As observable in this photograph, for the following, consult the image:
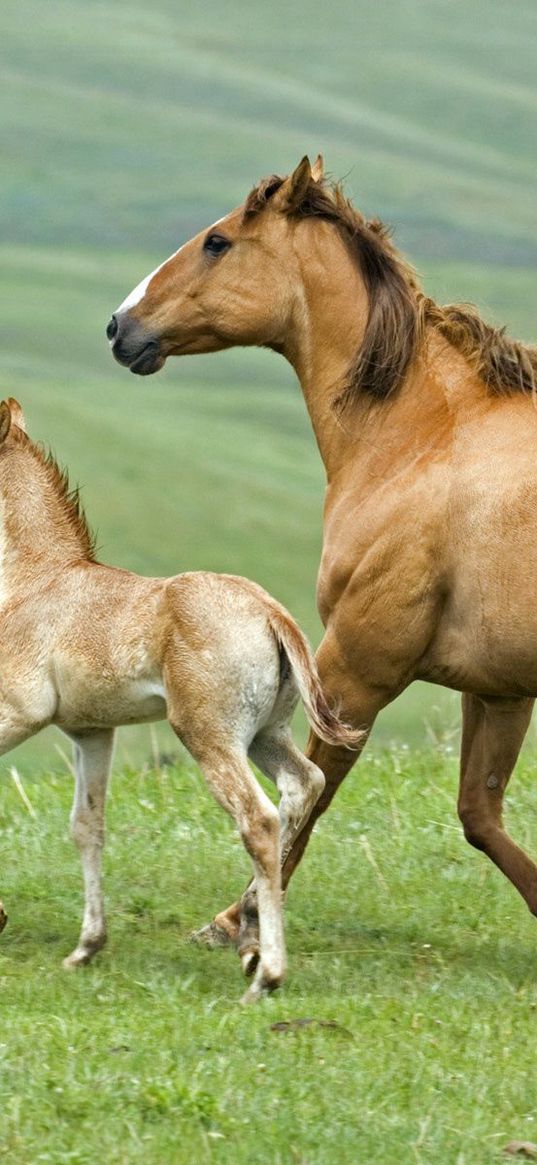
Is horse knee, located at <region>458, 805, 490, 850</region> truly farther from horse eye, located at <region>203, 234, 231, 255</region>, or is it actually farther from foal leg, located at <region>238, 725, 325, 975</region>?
horse eye, located at <region>203, 234, 231, 255</region>

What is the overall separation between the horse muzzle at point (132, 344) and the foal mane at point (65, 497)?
21.4 inches

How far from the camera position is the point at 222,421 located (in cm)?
3284

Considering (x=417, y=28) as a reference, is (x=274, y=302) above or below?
below

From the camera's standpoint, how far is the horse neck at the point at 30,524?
6.08 metres

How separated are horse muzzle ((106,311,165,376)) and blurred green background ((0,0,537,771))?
13009 mm

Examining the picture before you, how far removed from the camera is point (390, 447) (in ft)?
20.6

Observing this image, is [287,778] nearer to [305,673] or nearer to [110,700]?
[305,673]

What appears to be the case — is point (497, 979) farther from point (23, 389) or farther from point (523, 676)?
point (23, 389)

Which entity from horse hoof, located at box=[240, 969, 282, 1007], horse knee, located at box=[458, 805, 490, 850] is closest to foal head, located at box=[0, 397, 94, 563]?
horse hoof, located at box=[240, 969, 282, 1007]

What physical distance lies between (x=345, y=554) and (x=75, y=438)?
72.2 ft

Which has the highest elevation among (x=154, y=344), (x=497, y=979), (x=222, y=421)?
(x=154, y=344)

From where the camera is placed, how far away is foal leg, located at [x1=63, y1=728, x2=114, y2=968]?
19.4 ft

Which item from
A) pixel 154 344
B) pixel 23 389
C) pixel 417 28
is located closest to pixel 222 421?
pixel 23 389

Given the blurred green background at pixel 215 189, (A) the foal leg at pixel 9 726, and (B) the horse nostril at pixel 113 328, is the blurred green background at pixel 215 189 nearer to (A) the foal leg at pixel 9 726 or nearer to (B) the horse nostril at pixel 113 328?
(B) the horse nostril at pixel 113 328
